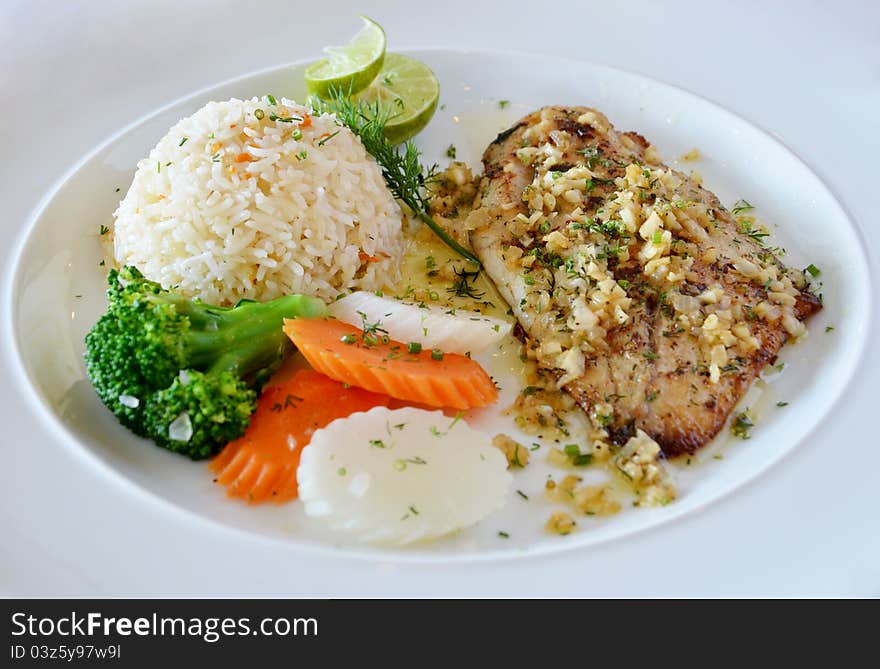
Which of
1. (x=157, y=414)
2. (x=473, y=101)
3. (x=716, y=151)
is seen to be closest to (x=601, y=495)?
(x=157, y=414)

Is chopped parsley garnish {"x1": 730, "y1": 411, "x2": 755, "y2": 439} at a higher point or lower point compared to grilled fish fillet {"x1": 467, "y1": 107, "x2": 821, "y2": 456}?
lower

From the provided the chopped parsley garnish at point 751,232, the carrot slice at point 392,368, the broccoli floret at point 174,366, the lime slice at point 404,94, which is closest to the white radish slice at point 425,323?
the carrot slice at point 392,368

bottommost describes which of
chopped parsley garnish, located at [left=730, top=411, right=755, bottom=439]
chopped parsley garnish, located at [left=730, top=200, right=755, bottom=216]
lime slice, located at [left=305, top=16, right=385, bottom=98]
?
chopped parsley garnish, located at [left=730, top=411, right=755, bottom=439]

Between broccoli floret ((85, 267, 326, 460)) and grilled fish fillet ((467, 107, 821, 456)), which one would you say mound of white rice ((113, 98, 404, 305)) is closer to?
broccoli floret ((85, 267, 326, 460))

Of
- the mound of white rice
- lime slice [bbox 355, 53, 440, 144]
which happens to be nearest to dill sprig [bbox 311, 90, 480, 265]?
lime slice [bbox 355, 53, 440, 144]

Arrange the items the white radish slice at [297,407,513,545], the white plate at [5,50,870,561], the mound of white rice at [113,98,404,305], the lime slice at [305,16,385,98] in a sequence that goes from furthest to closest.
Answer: the lime slice at [305,16,385,98] < the mound of white rice at [113,98,404,305] < the white plate at [5,50,870,561] < the white radish slice at [297,407,513,545]

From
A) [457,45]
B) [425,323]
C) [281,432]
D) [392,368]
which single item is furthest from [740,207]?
[281,432]

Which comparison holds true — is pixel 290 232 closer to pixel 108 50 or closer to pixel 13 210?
pixel 13 210
